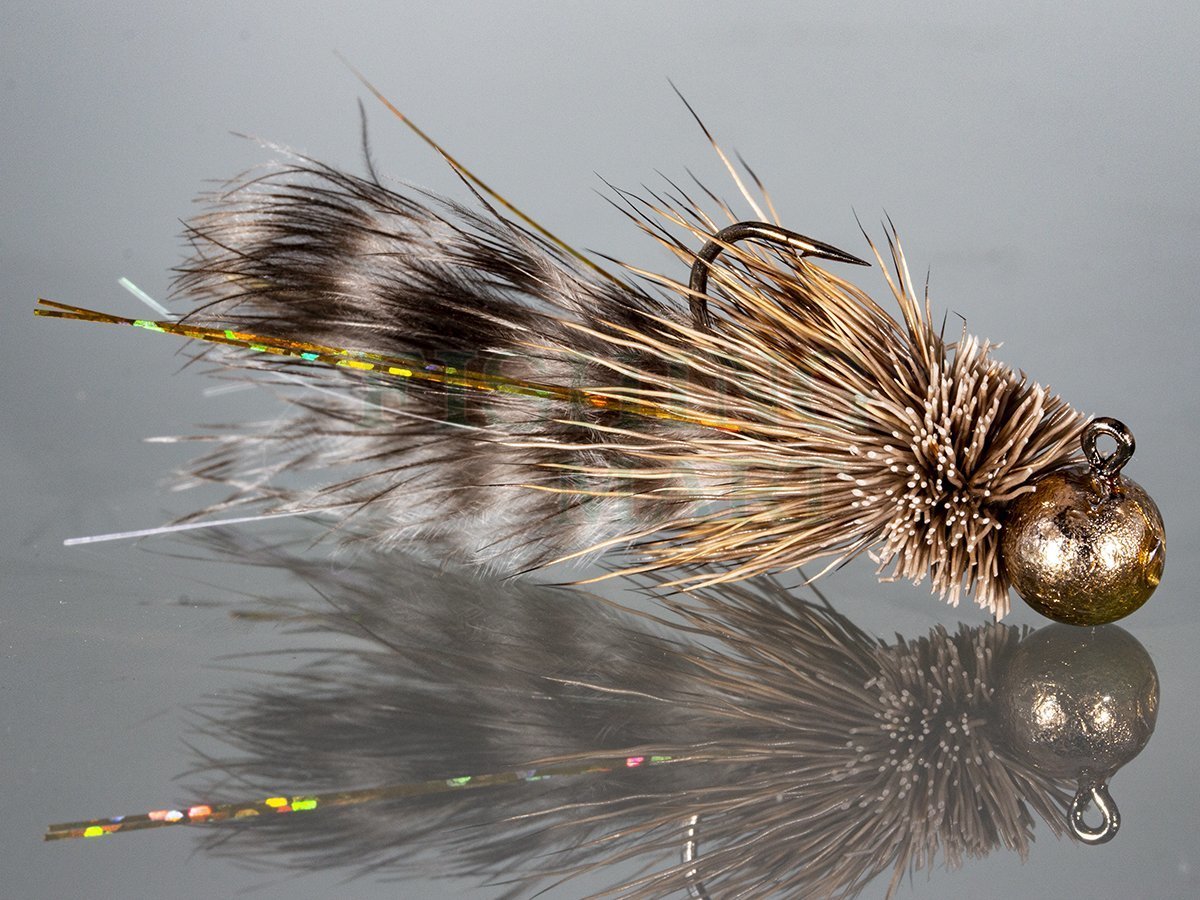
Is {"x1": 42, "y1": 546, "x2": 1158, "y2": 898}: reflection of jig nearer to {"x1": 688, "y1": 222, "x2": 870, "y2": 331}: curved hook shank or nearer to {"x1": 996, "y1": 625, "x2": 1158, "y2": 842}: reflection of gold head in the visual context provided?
{"x1": 996, "y1": 625, "x2": 1158, "y2": 842}: reflection of gold head

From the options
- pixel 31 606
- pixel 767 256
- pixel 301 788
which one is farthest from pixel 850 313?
pixel 31 606

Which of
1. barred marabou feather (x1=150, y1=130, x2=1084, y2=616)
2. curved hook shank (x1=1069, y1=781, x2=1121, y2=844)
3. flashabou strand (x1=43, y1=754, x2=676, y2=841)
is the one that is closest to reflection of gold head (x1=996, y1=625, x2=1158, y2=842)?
curved hook shank (x1=1069, y1=781, x2=1121, y2=844)

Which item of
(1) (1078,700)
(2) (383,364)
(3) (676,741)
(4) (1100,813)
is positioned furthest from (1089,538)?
(2) (383,364)

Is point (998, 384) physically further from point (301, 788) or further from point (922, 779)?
point (301, 788)

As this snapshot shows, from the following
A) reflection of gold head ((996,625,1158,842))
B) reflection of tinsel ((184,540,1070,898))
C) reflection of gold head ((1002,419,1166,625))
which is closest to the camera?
reflection of tinsel ((184,540,1070,898))

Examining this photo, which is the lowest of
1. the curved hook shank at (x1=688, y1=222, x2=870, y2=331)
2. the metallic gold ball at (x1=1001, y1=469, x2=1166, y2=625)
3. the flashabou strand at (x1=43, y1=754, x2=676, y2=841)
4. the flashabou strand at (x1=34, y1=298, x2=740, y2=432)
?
the flashabou strand at (x1=43, y1=754, x2=676, y2=841)

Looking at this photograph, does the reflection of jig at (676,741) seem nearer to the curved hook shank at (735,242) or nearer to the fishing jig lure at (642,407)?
the fishing jig lure at (642,407)
